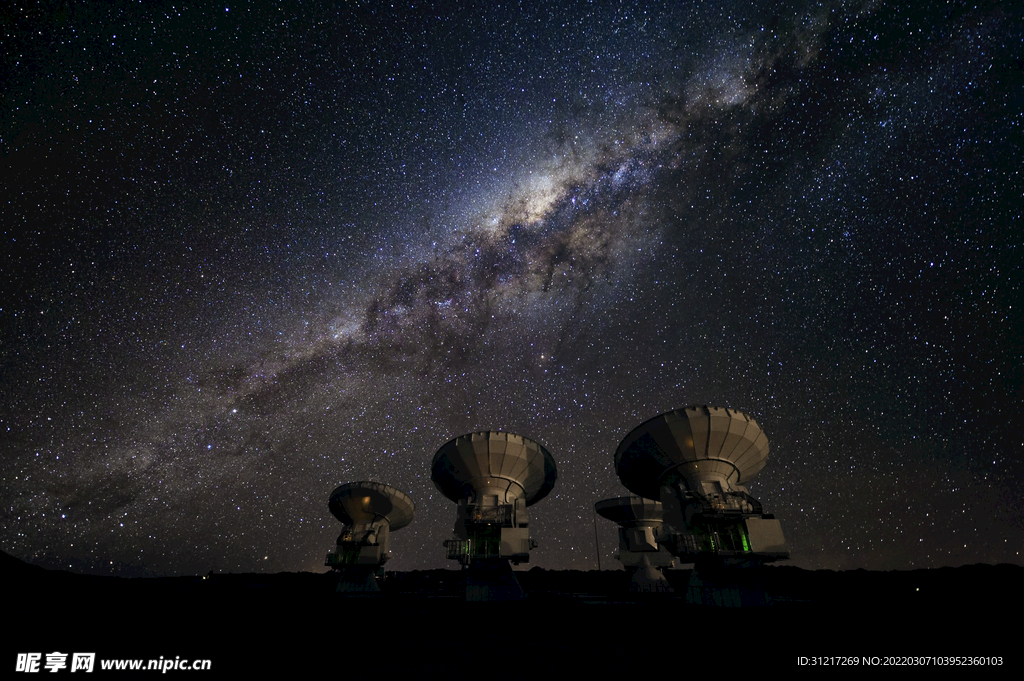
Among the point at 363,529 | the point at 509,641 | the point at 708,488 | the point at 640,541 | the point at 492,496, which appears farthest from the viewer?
the point at 363,529

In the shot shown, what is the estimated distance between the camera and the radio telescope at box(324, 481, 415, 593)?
33406mm

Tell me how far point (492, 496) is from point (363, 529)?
17612 millimetres

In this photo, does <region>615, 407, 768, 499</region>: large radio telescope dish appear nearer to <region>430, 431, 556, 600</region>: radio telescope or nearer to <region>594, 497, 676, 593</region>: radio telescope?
<region>430, 431, 556, 600</region>: radio telescope

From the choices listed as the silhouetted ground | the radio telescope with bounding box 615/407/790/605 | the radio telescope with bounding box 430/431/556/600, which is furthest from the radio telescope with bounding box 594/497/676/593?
the silhouetted ground

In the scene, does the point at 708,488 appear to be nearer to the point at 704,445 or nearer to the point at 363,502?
the point at 704,445

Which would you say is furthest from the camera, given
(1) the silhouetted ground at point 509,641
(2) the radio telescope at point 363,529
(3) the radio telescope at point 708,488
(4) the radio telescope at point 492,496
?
(2) the radio telescope at point 363,529

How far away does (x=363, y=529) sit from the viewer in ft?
114

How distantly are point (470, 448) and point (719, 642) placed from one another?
1664 cm

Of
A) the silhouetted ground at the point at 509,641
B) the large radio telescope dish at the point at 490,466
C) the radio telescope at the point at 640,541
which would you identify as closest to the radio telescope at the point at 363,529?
the large radio telescope dish at the point at 490,466

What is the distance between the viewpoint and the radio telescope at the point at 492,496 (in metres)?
21.6

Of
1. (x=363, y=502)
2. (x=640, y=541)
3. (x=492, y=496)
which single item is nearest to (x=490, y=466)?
(x=492, y=496)

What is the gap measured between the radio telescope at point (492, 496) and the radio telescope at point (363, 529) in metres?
11.7

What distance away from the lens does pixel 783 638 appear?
1141 centimetres

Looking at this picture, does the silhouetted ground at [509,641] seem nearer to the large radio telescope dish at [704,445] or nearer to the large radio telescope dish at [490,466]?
the large radio telescope dish at [704,445]
